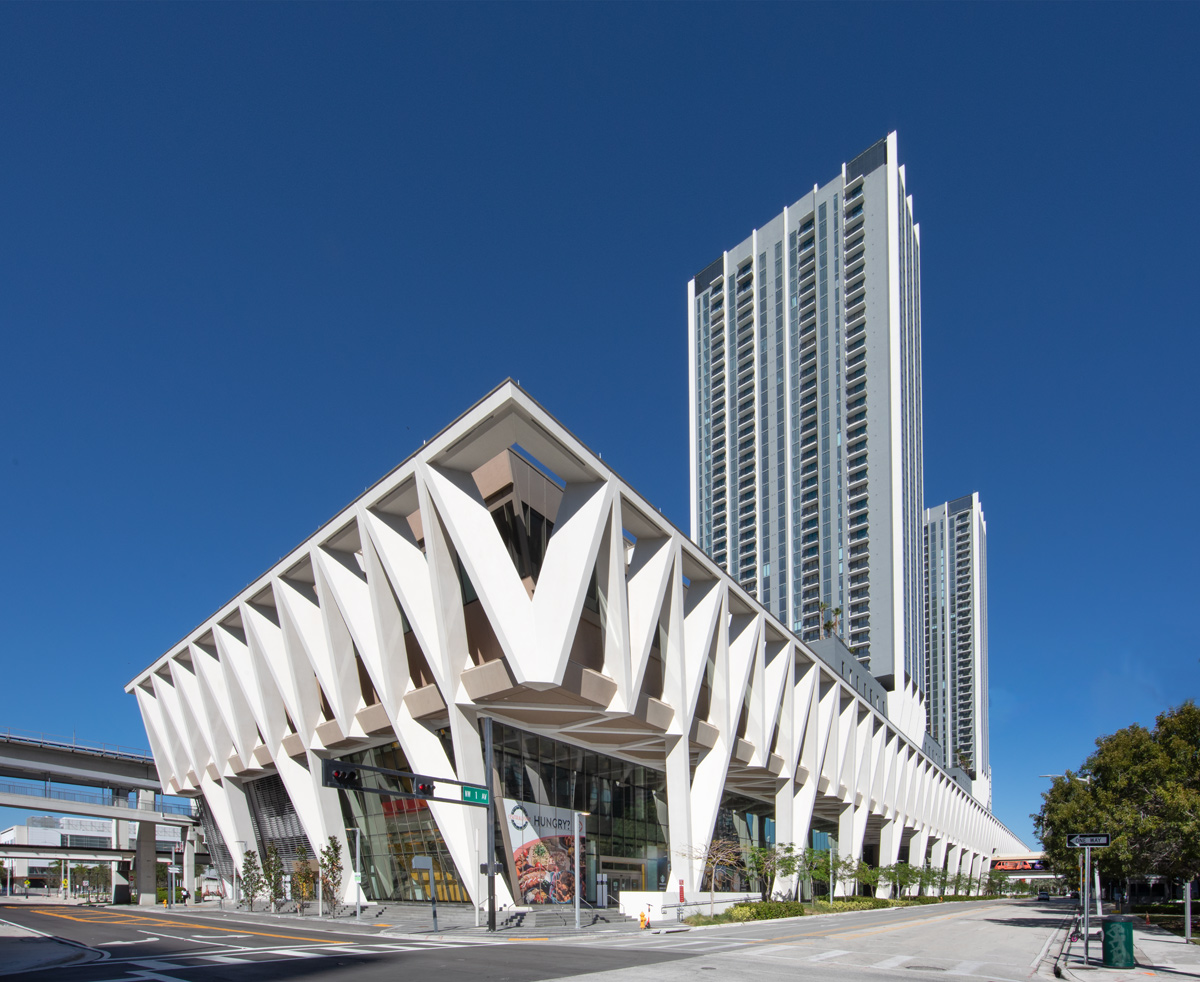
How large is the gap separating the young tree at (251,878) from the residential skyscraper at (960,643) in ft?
518

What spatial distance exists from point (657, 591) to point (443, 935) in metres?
16.2

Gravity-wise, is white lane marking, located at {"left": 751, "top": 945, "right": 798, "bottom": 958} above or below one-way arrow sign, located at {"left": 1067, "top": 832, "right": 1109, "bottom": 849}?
below

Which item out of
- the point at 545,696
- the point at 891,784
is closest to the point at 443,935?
the point at 545,696

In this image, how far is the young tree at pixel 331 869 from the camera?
142 feet

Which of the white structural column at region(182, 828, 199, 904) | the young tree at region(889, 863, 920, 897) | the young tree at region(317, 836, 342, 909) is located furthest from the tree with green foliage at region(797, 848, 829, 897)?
the white structural column at region(182, 828, 199, 904)

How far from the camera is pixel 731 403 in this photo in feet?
438

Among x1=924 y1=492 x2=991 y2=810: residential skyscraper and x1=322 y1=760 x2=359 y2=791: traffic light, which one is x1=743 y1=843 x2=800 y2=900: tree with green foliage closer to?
x1=322 y1=760 x2=359 y2=791: traffic light

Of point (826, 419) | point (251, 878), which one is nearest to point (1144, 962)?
point (251, 878)

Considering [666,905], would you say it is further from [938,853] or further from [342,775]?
[938,853]

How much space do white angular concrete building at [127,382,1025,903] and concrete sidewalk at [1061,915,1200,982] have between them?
17163mm

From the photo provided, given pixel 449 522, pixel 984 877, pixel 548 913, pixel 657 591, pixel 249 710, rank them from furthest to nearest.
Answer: pixel 984 877, pixel 249 710, pixel 657 591, pixel 548 913, pixel 449 522

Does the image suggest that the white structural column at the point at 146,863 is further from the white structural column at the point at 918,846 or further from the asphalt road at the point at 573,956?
the white structural column at the point at 918,846

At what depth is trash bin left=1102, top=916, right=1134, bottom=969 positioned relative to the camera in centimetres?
2083

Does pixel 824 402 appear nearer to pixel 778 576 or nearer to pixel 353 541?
pixel 778 576
